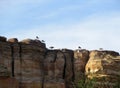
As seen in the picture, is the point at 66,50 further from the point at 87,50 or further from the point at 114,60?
the point at 114,60

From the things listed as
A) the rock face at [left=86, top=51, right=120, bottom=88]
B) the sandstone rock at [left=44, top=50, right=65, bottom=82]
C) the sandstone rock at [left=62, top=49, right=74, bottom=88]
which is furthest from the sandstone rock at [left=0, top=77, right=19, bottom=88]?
the sandstone rock at [left=62, top=49, right=74, bottom=88]

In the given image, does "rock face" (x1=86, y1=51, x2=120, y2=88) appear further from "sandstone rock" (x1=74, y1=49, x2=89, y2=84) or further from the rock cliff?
"sandstone rock" (x1=74, y1=49, x2=89, y2=84)

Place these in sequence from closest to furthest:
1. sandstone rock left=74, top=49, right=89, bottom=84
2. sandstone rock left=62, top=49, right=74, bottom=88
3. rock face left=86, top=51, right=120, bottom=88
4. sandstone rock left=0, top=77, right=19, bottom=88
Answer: sandstone rock left=0, top=77, right=19, bottom=88, rock face left=86, top=51, right=120, bottom=88, sandstone rock left=74, top=49, right=89, bottom=84, sandstone rock left=62, top=49, right=74, bottom=88

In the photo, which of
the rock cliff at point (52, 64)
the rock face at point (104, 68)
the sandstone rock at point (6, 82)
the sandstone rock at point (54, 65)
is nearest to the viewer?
the sandstone rock at point (6, 82)

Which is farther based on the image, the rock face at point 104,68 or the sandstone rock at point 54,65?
the sandstone rock at point 54,65

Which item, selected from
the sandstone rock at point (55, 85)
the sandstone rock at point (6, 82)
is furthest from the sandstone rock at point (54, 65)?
the sandstone rock at point (6, 82)

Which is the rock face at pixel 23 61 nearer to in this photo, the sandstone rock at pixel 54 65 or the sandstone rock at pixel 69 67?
the sandstone rock at pixel 54 65

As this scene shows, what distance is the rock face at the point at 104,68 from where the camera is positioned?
192ft

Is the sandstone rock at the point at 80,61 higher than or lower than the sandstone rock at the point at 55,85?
higher

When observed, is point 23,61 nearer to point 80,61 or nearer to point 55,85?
point 55,85

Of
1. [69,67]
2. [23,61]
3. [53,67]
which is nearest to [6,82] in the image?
[23,61]

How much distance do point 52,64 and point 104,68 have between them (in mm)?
7405

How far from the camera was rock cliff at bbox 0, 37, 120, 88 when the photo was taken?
199 feet

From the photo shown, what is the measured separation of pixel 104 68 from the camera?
2392 inches
